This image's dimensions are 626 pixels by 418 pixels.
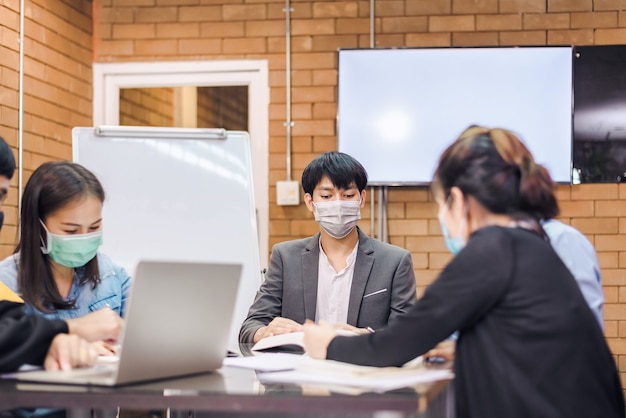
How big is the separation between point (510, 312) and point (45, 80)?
11.3ft

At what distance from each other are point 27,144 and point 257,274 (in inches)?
51.1

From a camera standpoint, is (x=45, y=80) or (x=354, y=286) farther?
(x=45, y=80)

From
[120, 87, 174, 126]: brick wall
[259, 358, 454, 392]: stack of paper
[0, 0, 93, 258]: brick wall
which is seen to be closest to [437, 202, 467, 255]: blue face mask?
[259, 358, 454, 392]: stack of paper

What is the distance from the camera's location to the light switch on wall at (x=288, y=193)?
15.5ft

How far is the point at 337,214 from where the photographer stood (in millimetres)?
2875

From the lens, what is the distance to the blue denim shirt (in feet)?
7.36

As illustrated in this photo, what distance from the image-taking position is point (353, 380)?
153 cm

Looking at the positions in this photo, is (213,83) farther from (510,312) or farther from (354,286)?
(510,312)

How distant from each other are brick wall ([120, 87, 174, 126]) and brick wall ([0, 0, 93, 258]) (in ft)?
0.88

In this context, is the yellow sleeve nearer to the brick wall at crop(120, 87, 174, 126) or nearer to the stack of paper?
the stack of paper

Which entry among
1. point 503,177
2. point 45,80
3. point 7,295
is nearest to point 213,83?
point 45,80

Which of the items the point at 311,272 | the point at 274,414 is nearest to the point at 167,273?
the point at 274,414

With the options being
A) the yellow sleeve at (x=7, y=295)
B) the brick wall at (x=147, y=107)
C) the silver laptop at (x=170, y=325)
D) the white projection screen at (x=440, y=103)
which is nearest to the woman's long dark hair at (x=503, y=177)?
the silver laptop at (x=170, y=325)

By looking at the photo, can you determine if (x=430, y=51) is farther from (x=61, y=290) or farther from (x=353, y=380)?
(x=353, y=380)
